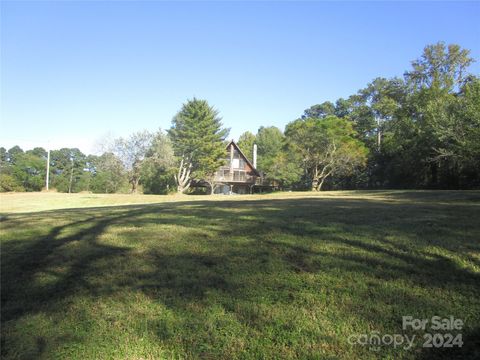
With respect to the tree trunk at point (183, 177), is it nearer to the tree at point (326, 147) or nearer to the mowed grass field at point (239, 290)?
the tree at point (326, 147)

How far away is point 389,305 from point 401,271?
89 centimetres

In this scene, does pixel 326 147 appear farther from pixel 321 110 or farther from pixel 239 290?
pixel 239 290

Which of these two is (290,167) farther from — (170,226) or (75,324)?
(75,324)

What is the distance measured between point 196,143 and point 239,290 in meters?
44.0

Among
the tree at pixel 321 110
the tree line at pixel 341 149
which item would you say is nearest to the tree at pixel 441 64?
the tree line at pixel 341 149

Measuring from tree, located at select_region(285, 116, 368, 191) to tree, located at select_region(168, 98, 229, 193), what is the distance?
1005cm

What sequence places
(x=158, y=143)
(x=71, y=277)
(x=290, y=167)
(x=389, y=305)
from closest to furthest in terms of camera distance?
(x=389, y=305)
(x=71, y=277)
(x=158, y=143)
(x=290, y=167)

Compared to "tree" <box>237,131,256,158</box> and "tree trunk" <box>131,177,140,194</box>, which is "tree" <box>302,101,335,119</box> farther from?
"tree trunk" <box>131,177,140,194</box>

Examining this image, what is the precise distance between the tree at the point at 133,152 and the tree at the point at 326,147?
17215mm

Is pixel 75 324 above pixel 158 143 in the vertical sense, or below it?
below

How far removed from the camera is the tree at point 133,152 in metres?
39.4

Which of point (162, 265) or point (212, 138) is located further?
point (212, 138)

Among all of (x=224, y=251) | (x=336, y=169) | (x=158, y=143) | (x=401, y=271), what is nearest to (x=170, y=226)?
Answer: (x=224, y=251)

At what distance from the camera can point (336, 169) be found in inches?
1742
